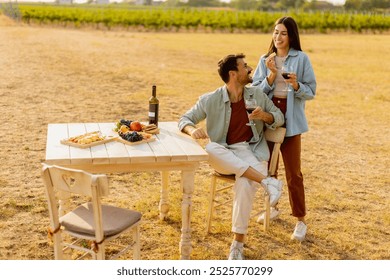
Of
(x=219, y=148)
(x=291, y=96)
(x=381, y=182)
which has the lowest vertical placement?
(x=381, y=182)

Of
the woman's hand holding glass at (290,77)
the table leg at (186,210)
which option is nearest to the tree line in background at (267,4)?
the woman's hand holding glass at (290,77)

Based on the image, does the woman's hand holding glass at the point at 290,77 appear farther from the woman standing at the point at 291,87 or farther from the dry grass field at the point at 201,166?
the dry grass field at the point at 201,166

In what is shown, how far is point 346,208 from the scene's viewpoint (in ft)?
17.2

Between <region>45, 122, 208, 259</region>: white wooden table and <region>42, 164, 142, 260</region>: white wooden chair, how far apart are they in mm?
212

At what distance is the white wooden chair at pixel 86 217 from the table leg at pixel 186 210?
1.43ft

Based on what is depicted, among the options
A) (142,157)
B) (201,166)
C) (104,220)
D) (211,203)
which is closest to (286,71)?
(211,203)

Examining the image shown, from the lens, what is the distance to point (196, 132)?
156 inches

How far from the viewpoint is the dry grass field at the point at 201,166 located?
438 centimetres

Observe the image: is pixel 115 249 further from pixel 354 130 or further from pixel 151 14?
pixel 151 14

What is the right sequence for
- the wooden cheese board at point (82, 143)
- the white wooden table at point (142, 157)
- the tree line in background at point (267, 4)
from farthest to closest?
the tree line in background at point (267, 4)
the wooden cheese board at point (82, 143)
the white wooden table at point (142, 157)

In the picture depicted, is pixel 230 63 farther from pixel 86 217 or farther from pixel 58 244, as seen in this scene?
pixel 58 244
